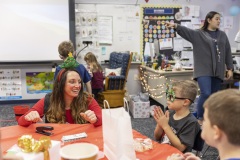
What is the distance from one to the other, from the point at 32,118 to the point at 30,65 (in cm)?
371

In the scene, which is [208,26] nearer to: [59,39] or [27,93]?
[59,39]

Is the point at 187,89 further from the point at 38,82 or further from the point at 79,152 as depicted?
the point at 38,82

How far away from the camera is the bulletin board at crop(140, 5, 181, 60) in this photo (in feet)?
17.4

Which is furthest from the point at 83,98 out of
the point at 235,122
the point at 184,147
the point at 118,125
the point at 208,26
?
the point at 208,26

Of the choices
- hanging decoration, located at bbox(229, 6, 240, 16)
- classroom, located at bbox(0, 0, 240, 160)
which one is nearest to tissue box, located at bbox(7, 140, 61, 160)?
classroom, located at bbox(0, 0, 240, 160)

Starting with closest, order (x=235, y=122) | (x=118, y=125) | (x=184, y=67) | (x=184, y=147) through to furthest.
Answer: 1. (x=235, y=122)
2. (x=118, y=125)
3. (x=184, y=147)
4. (x=184, y=67)

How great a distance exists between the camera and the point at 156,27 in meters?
5.33

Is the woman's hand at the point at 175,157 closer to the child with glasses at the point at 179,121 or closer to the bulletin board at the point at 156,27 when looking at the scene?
the child with glasses at the point at 179,121

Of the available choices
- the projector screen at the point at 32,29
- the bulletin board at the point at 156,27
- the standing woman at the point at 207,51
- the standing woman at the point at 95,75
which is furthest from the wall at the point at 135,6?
the standing woman at the point at 207,51

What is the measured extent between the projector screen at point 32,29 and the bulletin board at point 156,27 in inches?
56.8

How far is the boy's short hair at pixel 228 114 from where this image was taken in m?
0.86

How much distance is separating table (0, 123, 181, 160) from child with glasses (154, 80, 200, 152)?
0.18 m

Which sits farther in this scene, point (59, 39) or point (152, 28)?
point (152, 28)

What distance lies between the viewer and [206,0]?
5.48 m
